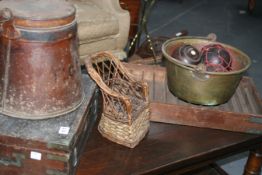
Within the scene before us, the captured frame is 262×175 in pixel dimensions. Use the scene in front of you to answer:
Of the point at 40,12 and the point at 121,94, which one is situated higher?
the point at 40,12

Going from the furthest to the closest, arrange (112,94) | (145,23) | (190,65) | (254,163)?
(145,23), (254,163), (190,65), (112,94)

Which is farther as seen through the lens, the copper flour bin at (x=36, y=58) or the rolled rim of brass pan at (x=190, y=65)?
the rolled rim of brass pan at (x=190, y=65)

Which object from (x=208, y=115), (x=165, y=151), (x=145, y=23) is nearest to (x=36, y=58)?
(x=165, y=151)

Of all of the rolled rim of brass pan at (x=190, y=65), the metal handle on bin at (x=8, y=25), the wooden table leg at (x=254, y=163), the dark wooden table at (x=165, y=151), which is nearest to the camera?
the metal handle on bin at (x=8, y=25)

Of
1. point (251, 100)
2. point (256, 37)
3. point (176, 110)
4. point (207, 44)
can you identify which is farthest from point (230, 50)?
point (256, 37)

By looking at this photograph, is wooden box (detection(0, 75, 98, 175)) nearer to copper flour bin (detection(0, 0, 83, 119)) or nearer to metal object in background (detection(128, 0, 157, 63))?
copper flour bin (detection(0, 0, 83, 119))

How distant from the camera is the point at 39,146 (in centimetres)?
97

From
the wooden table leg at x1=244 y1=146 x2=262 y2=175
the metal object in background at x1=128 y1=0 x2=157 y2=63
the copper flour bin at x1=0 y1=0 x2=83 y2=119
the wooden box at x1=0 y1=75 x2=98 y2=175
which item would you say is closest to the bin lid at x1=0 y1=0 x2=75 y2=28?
the copper flour bin at x1=0 y1=0 x2=83 y2=119

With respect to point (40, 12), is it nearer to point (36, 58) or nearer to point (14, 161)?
point (36, 58)

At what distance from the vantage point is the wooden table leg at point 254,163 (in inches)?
53.8

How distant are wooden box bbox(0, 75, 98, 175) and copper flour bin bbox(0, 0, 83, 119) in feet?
0.12

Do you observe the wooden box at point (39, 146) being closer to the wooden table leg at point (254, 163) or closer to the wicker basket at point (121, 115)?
the wicker basket at point (121, 115)

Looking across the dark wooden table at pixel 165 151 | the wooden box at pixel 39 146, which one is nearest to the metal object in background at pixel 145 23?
the dark wooden table at pixel 165 151

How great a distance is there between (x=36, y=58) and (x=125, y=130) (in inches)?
12.6
